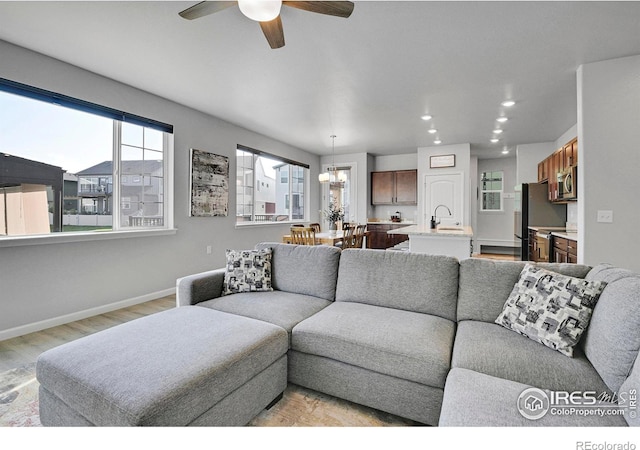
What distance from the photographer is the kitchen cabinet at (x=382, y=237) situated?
7148 mm

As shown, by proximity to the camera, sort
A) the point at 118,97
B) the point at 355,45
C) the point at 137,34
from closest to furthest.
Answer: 1. the point at 137,34
2. the point at 355,45
3. the point at 118,97

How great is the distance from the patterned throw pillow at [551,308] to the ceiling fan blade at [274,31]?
224 cm

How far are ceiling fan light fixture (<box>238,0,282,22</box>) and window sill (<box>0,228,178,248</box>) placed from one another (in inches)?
109

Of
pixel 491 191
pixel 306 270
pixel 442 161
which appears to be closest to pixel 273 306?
pixel 306 270

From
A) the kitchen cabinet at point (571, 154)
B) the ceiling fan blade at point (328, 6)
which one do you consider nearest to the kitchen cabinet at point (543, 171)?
the kitchen cabinet at point (571, 154)

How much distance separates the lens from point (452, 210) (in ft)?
21.7

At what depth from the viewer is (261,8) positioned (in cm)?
178

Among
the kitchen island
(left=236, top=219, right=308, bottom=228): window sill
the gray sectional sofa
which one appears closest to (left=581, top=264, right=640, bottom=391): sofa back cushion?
the gray sectional sofa

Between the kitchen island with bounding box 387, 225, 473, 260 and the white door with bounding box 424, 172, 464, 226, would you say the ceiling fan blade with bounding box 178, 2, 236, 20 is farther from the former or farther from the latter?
the white door with bounding box 424, 172, 464, 226

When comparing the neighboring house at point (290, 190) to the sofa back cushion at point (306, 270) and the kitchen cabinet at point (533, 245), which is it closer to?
the sofa back cushion at point (306, 270)

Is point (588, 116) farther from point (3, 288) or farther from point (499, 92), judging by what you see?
point (3, 288)

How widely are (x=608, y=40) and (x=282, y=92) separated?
315 cm
